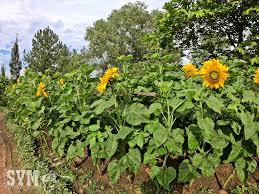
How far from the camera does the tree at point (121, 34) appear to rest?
31500 mm

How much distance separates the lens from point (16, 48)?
42.5 meters

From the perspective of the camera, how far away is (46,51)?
4347 cm

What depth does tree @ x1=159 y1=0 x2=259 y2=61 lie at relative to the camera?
6.55 meters

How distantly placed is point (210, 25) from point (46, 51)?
38247 millimetres

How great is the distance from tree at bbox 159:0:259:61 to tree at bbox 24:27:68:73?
1404 inches

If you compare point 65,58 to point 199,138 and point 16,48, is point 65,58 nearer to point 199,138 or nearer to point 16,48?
point 16,48

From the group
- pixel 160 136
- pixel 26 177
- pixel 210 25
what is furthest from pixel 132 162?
pixel 210 25

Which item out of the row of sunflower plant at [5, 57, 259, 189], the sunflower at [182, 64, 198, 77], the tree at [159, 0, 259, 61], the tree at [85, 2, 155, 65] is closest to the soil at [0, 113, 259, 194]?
the row of sunflower plant at [5, 57, 259, 189]

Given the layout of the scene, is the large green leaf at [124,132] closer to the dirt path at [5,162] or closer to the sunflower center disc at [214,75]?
the sunflower center disc at [214,75]

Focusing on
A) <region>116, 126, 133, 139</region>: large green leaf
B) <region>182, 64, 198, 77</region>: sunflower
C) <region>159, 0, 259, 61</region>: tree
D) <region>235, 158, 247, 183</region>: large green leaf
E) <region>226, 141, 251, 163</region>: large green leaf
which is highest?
<region>159, 0, 259, 61</region>: tree

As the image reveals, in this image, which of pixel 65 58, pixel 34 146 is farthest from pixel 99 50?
pixel 34 146

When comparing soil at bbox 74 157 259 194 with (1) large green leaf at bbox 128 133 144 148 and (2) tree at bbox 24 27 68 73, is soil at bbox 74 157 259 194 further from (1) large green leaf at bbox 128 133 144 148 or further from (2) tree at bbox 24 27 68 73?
(2) tree at bbox 24 27 68 73

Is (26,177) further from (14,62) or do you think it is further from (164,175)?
(14,62)

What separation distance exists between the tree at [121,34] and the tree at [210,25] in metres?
23.9
